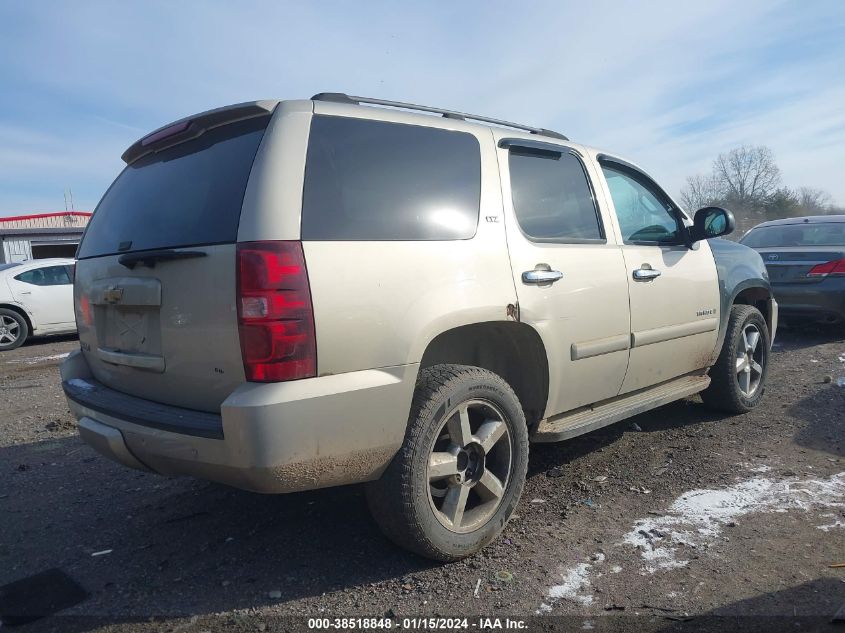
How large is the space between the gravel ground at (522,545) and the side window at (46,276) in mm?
7063

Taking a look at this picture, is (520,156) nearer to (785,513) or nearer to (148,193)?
(148,193)

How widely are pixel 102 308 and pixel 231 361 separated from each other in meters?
1.03

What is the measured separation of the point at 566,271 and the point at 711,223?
63.3 inches

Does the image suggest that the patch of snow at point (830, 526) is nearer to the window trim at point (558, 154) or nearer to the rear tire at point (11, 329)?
the window trim at point (558, 154)

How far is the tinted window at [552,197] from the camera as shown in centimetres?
320

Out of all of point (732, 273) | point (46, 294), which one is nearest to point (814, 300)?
point (732, 273)

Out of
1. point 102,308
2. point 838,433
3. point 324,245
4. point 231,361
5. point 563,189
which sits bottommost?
point 838,433

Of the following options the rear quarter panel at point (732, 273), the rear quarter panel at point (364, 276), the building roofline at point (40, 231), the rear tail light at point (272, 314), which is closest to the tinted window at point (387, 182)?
the rear quarter panel at point (364, 276)

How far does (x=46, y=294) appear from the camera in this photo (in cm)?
1048

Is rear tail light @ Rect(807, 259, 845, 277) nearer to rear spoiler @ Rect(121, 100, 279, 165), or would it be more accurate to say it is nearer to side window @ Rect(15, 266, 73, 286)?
rear spoiler @ Rect(121, 100, 279, 165)

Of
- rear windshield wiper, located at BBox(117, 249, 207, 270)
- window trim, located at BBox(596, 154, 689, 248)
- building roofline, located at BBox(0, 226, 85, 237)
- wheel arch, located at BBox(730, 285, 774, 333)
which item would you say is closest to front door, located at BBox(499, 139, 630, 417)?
window trim, located at BBox(596, 154, 689, 248)

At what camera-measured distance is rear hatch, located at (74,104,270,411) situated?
232 cm

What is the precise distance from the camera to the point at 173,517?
3.35 metres

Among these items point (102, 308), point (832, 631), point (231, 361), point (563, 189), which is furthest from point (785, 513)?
point (102, 308)
